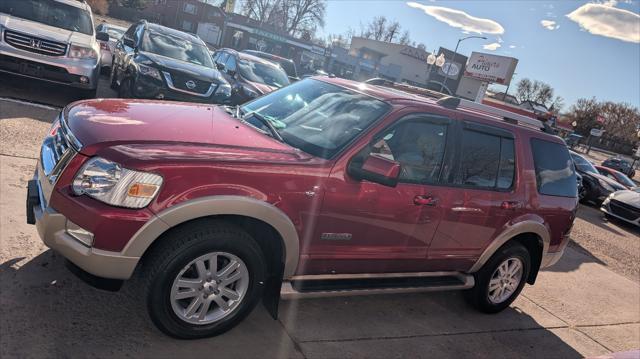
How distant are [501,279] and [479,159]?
143 centimetres

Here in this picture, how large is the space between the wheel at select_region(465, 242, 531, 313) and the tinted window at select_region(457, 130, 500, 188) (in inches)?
34.0

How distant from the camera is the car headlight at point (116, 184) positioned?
2.71m

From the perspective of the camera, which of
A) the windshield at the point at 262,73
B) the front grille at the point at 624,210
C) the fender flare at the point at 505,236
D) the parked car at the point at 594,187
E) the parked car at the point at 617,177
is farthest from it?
the parked car at the point at 617,177

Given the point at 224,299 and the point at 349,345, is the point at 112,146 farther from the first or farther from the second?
the point at 349,345

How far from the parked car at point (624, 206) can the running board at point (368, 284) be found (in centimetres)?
1070

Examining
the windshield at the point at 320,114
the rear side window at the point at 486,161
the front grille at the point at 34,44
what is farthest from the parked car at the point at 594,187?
the front grille at the point at 34,44

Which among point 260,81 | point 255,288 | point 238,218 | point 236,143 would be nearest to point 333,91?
point 236,143

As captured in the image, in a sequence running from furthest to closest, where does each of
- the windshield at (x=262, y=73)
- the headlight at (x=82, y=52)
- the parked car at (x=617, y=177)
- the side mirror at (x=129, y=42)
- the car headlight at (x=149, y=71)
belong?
the parked car at (x=617, y=177) < the windshield at (x=262, y=73) < the side mirror at (x=129, y=42) < the car headlight at (x=149, y=71) < the headlight at (x=82, y=52)

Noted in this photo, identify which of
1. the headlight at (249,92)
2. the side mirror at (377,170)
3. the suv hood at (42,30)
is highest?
the side mirror at (377,170)

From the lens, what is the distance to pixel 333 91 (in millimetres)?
4152

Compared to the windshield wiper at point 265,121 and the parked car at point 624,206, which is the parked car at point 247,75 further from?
the parked car at point 624,206

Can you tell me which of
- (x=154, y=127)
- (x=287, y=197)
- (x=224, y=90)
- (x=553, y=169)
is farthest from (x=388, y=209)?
(x=224, y=90)

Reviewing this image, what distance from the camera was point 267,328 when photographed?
362 cm

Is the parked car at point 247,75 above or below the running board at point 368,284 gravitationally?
above
